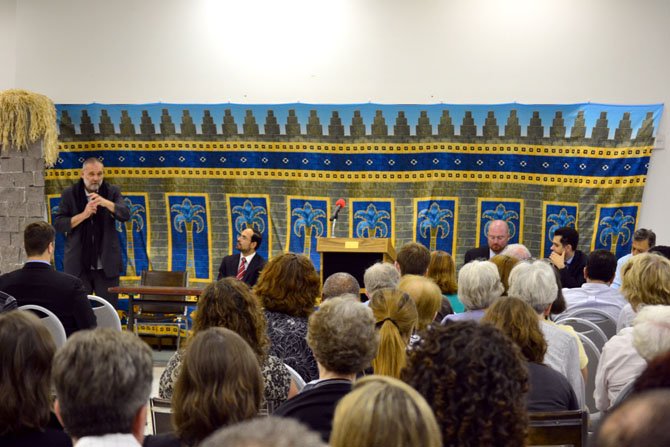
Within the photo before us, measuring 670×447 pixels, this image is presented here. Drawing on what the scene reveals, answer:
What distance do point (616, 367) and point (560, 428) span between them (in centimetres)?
86

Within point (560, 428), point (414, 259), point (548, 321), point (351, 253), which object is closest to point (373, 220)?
point (351, 253)

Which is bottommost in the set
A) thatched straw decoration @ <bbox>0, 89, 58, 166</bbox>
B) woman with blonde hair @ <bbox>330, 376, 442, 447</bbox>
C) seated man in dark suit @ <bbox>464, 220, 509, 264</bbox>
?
seated man in dark suit @ <bbox>464, 220, 509, 264</bbox>

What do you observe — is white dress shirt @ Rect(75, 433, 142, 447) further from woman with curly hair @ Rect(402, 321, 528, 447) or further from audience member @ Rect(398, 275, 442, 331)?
audience member @ Rect(398, 275, 442, 331)

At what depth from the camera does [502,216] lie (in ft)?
26.0

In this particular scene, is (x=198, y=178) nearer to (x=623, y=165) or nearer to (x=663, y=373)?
(x=623, y=165)

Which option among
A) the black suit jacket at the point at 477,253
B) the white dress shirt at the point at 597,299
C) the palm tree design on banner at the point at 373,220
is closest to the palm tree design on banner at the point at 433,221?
the palm tree design on banner at the point at 373,220

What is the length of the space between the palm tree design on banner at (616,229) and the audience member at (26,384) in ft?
20.6

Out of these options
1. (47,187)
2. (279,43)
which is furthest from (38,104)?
(279,43)

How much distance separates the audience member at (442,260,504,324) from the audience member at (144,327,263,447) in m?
1.83

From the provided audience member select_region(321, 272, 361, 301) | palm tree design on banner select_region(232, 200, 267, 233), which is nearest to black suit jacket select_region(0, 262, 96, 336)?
audience member select_region(321, 272, 361, 301)

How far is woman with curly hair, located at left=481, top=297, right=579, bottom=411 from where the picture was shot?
2773 mm

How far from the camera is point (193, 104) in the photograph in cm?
823

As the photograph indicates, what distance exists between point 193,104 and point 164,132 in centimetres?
40

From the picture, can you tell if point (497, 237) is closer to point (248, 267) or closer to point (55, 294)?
point (248, 267)
